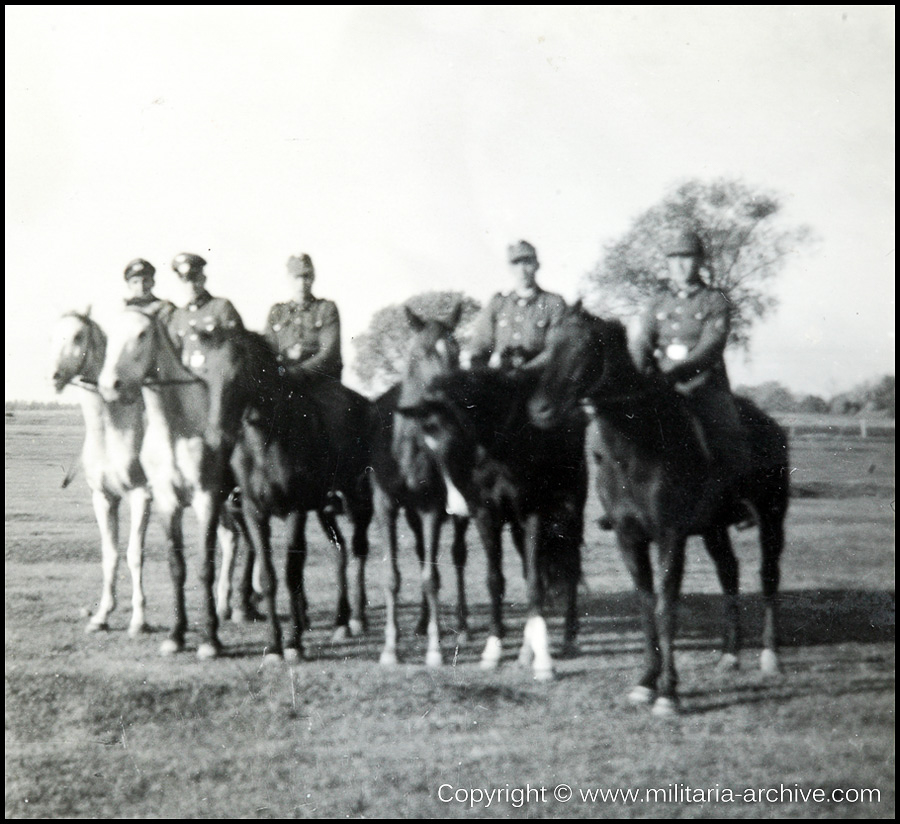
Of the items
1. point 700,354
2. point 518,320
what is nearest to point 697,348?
point 700,354

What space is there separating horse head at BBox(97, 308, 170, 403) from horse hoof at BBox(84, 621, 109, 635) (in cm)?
106

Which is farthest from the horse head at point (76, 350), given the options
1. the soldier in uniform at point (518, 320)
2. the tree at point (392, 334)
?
the soldier in uniform at point (518, 320)

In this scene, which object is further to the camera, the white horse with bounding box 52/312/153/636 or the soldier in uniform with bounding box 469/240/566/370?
the white horse with bounding box 52/312/153/636

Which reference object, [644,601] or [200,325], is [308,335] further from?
[644,601]

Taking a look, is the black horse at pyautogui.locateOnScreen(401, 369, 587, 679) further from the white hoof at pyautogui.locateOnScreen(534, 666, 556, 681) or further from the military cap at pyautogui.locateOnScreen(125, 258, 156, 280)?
the military cap at pyautogui.locateOnScreen(125, 258, 156, 280)

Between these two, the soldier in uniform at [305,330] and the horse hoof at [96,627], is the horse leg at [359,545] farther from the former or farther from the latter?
the horse hoof at [96,627]

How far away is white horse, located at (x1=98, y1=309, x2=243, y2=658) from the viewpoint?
12.5 feet

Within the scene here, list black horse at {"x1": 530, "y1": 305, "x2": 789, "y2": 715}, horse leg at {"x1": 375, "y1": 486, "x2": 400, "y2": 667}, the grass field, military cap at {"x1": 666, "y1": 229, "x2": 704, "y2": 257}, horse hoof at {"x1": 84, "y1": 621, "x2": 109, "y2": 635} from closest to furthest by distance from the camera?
black horse at {"x1": 530, "y1": 305, "x2": 789, "y2": 715}
the grass field
military cap at {"x1": 666, "y1": 229, "x2": 704, "y2": 257}
horse leg at {"x1": 375, "y1": 486, "x2": 400, "y2": 667}
horse hoof at {"x1": 84, "y1": 621, "x2": 109, "y2": 635}

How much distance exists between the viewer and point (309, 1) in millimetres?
3850

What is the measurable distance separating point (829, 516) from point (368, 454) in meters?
2.10

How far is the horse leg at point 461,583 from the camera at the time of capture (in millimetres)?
3774

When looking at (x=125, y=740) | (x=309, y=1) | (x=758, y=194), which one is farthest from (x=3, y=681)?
(x=758, y=194)

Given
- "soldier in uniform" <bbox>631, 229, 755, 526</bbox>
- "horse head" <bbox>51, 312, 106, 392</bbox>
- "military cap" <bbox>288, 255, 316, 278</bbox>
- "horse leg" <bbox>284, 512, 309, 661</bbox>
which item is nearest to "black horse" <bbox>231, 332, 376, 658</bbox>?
"horse leg" <bbox>284, 512, 309, 661</bbox>

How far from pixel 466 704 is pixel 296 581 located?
949 mm
